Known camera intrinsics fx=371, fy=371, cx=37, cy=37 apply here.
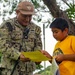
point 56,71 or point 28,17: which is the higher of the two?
point 28,17

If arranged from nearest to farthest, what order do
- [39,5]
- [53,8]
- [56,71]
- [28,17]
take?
[56,71] < [28,17] < [53,8] < [39,5]

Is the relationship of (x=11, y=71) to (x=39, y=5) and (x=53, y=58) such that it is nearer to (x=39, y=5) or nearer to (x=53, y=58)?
(x=53, y=58)

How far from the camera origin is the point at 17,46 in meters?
4.98

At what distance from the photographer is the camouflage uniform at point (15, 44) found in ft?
16.2

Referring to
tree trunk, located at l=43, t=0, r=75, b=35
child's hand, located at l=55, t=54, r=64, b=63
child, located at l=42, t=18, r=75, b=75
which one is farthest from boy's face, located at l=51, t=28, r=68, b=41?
tree trunk, located at l=43, t=0, r=75, b=35

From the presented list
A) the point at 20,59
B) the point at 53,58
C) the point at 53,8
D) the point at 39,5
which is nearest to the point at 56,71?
the point at 53,58

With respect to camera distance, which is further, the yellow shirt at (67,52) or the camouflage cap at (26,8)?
the camouflage cap at (26,8)

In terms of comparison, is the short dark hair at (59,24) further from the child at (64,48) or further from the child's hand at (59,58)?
the child's hand at (59,58)

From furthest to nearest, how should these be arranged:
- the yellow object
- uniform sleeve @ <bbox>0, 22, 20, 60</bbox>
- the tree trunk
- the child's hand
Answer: the tree trunk, uniform sleeve @ <bbox>0, 22, 20, 60</bbox>, the yellow object, the child's hand

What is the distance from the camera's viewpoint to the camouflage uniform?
494 centimetres

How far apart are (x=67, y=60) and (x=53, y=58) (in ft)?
0.55

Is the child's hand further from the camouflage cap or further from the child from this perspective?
the camouflage cap

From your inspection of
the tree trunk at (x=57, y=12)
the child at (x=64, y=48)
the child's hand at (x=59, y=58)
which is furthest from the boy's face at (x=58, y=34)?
the tree trunk at (x=57, y=12)

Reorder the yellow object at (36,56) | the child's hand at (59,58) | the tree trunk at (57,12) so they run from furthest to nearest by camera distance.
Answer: the tree trunk at (57,12) → the yellow object at (36,56) → the child's hand at (59,58)
